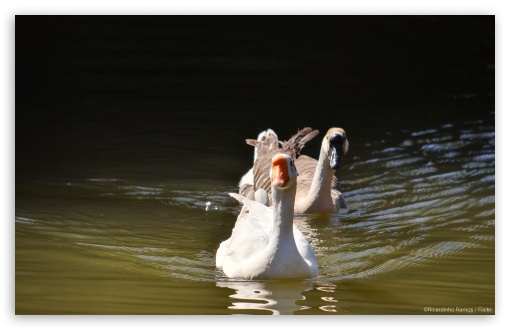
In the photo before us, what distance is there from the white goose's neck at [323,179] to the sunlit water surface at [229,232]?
209 millimetres

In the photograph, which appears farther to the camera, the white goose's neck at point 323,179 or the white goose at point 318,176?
the white goose's neck at point 323,179

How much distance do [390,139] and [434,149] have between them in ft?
1.97

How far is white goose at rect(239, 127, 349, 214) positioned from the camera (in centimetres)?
961

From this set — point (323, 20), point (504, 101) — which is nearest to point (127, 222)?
point (323, 20)

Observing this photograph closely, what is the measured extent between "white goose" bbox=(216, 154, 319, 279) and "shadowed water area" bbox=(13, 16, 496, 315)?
0.39 feet

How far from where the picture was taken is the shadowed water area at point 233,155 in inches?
297

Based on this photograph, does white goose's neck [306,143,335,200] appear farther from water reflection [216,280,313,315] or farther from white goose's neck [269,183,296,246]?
water reflection [216,280,313,315]

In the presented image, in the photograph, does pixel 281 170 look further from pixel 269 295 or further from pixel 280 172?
pixel 269 295

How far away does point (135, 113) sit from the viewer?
1255cm

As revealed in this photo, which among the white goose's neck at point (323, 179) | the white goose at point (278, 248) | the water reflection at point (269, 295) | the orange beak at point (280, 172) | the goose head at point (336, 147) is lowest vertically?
the water reflection at point (269, 295)

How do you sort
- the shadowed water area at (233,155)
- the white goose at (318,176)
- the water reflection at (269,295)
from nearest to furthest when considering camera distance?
the water reflection at (269,295), the shadowed water area at (233,155), the white goose at (318,176)

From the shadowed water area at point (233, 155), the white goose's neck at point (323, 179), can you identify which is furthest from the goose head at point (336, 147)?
the shadowed water area at point (233, 155)

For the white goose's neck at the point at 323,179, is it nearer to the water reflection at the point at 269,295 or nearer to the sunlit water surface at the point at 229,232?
the sunlit water surface at the point at 229,232

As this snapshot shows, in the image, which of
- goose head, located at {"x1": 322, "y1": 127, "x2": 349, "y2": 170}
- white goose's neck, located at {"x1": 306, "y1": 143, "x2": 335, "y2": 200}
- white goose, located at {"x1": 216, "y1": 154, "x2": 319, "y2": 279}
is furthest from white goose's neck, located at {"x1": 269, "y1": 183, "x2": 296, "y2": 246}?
white goose's neck, located at {"x1": 306, "y1": 143, "x2": 335, "y2": 200}
